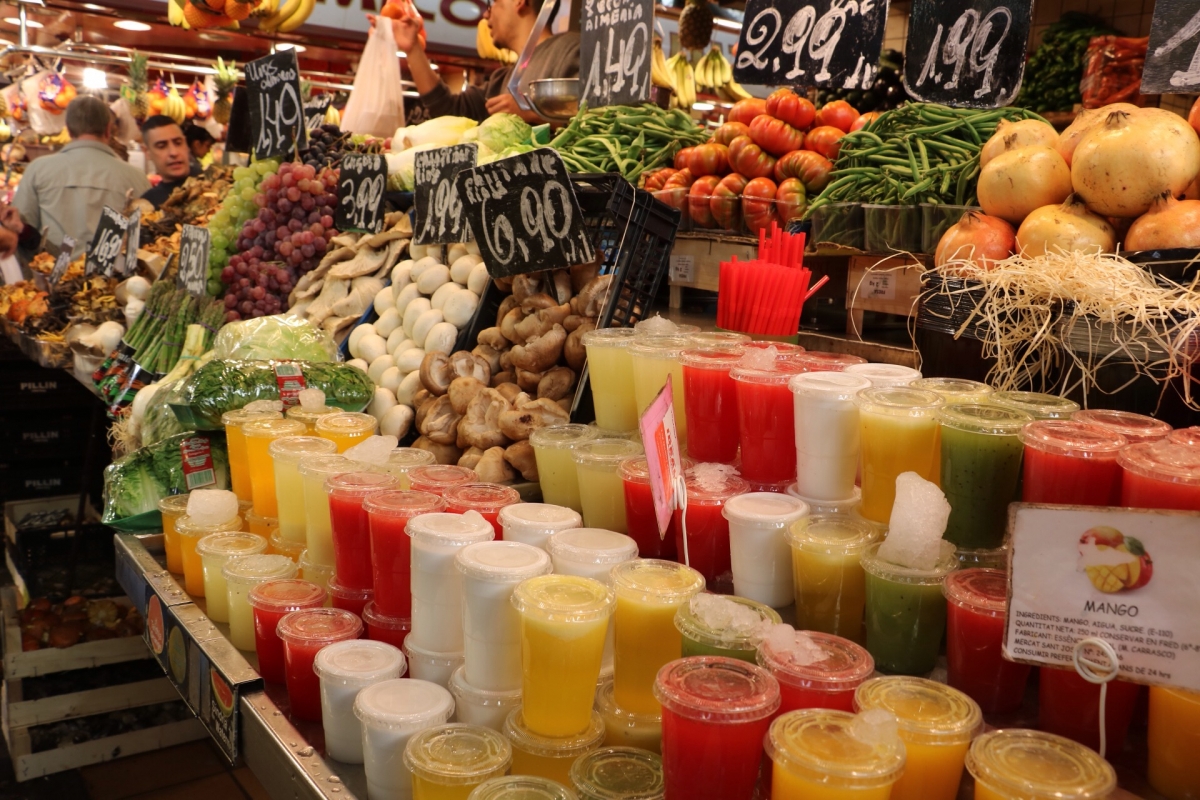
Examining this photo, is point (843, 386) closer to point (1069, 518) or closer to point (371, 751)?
point (1069, 518)

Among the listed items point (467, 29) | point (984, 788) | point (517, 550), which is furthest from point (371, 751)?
point (467, 29)

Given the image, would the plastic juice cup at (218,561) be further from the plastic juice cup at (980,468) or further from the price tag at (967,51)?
the price tag at (967,51)

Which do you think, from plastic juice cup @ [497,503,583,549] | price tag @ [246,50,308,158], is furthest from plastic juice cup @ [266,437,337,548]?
price tag @ [246,50,308,158]

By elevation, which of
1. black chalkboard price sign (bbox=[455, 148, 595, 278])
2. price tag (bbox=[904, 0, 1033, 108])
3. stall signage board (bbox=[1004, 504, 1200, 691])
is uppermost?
price tag (bbox=[904, 0, 1033, 108])

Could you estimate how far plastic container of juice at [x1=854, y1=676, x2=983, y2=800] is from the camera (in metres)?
0.95

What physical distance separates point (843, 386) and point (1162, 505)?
19.2 inches

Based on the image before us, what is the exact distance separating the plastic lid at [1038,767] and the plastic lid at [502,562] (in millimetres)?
618

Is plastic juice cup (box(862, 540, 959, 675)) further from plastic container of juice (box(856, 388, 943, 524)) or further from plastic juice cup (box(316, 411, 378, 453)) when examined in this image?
plastic juice cup (box(316, 411, 378, 453))

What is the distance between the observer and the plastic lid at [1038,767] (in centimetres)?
86

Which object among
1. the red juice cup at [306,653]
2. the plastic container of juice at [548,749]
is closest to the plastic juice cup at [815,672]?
the plastic container of juice at [548,749]

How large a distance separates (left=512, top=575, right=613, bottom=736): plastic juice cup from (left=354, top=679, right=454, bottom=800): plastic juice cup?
14 cm

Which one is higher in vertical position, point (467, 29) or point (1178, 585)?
point (467, 29)

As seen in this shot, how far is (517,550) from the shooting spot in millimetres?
1348

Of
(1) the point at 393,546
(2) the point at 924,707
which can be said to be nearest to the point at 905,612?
(2) the point at 924,707
